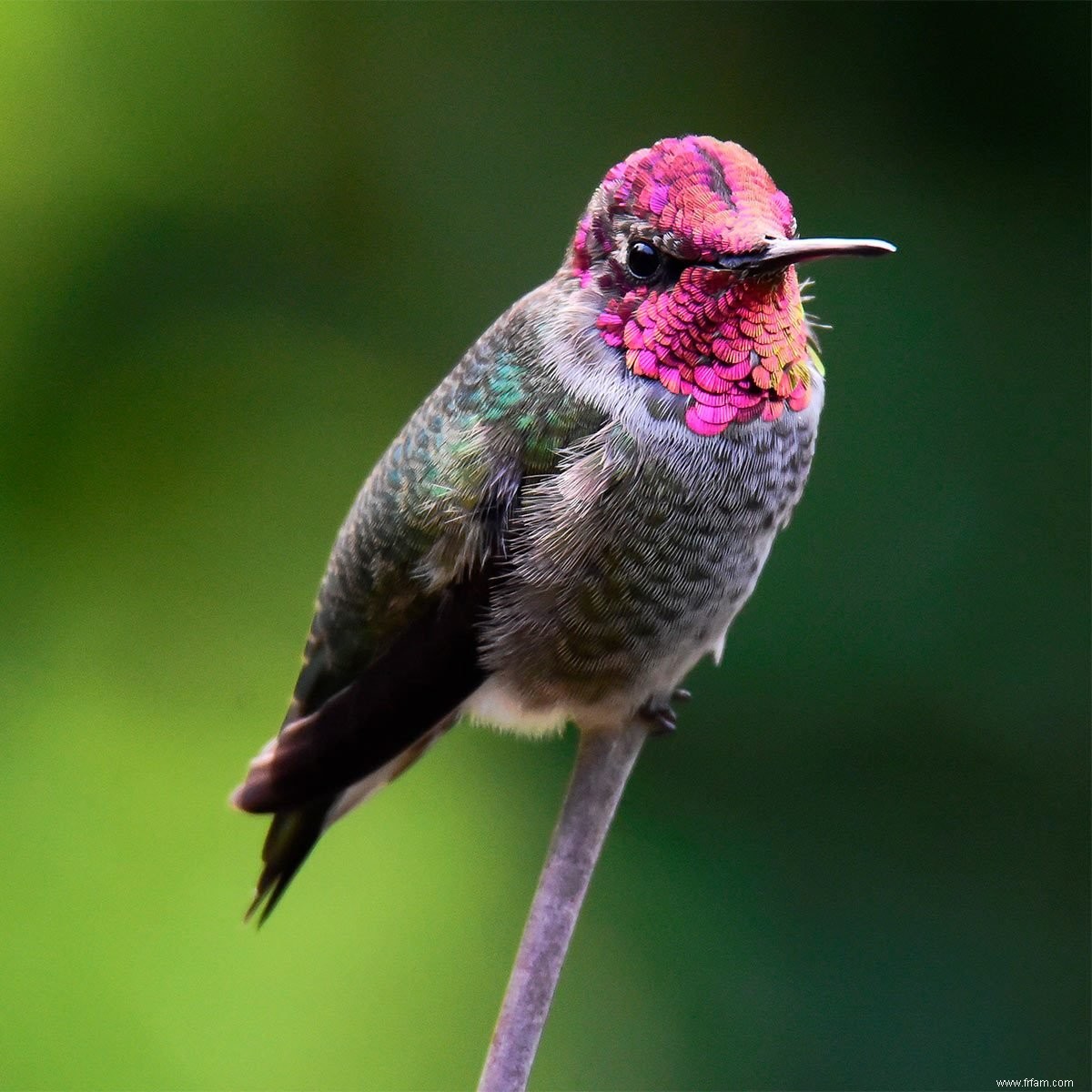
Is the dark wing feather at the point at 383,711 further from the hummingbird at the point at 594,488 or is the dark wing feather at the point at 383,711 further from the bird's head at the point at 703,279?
the bird's head at the point at 703,279

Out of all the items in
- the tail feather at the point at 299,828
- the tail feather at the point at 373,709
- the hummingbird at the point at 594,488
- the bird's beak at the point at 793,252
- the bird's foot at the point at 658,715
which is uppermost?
the bird's beak at the point at 793,252

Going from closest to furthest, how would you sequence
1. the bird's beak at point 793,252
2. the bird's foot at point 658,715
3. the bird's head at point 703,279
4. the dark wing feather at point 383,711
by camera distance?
the bird's beak at point 793,252 → the bird's head at point 703,279 → the dark wing feather at point 383,711 → the bird's foot at point 658,715

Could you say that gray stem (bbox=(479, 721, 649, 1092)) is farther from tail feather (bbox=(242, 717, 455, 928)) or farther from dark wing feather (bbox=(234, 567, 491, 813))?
tail feather (bbox=(242, 717, 455, 928))

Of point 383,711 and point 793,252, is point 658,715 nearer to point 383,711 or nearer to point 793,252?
point 383,711

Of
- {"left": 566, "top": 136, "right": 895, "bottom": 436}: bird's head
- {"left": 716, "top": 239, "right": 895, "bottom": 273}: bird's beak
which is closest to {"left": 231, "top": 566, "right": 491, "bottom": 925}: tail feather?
{"left": 566, "top": 136, "right": 895, "bottom": 436}: bird's head

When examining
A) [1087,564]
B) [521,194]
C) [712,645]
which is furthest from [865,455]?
[712,645]

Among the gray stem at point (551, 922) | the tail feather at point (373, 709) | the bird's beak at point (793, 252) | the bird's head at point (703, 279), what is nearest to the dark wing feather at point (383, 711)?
the tail feather at point (373, 709)
